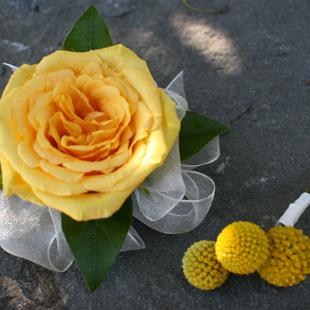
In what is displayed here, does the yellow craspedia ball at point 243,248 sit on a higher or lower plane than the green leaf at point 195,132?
lower

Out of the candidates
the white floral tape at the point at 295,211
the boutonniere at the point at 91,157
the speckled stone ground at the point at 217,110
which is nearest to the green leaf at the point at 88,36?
the boutonniere at the point at 91,157

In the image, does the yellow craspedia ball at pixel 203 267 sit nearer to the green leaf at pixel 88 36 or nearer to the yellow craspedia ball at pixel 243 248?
the yellow craspedia ball at pixel 243 248

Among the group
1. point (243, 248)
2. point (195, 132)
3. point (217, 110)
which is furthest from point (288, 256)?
point (217, 110)

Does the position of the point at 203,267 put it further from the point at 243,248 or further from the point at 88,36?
the point at 88,36

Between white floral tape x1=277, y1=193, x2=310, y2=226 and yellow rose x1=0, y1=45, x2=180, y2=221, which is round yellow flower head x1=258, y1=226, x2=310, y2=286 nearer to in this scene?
white floral tape x1=277, y1=193, x2=310, y2=226

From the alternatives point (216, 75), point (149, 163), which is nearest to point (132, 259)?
point (149, 163)

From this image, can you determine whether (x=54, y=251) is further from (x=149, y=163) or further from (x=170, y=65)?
(x=170, y=65)
